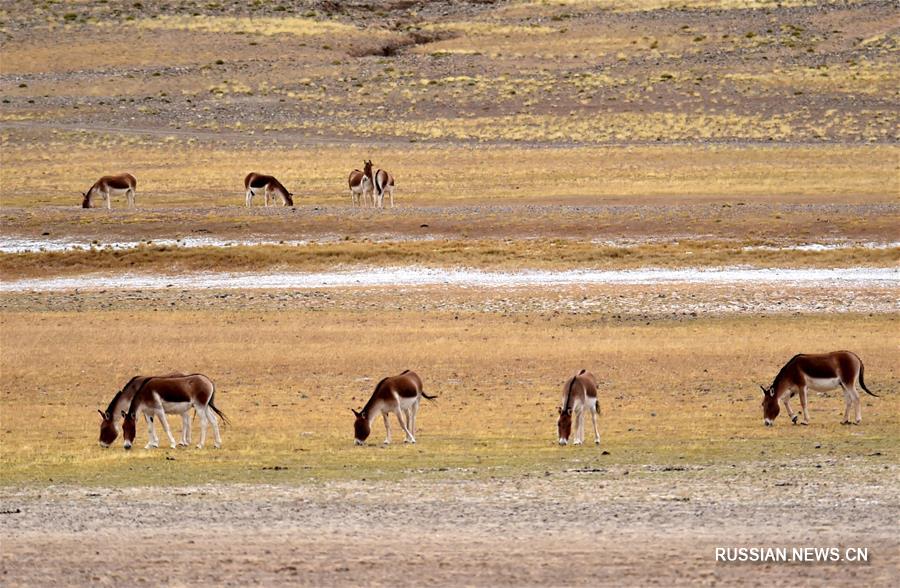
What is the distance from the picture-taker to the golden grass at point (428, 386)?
15.7 m

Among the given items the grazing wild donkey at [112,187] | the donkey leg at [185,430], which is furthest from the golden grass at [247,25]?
the donkey leg at [185,430]

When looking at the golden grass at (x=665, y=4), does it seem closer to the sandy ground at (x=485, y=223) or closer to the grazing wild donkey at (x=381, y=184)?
the sandy ground at (x=485, y=223)

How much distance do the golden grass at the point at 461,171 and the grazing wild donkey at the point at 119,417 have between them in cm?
3019

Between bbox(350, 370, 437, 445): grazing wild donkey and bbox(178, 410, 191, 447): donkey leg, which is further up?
bbox(350, 370, 437, 445): grazing wild donkey

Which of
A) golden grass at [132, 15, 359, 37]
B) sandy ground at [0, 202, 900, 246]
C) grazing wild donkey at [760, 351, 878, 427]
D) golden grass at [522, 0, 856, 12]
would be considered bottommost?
grazing wild donkey at [760, 351, 878, 427]

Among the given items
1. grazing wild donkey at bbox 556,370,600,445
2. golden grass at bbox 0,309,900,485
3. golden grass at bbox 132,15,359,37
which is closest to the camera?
golden grass at bbox 0,309,900,485

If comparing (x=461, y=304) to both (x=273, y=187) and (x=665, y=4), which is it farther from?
(x=665, y=4)

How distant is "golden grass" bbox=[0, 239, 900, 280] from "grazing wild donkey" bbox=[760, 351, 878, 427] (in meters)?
15.6

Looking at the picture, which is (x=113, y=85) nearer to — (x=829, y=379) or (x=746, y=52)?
(x=746, y=52)

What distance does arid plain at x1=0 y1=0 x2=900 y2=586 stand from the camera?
1180 cm

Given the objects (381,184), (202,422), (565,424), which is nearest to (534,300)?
(565,424)

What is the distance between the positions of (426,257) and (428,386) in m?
13.0

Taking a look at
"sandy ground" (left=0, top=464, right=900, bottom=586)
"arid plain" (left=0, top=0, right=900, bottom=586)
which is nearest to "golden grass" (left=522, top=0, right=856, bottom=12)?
"arid plain" (left=0, top=0, right=900, bottom=586)

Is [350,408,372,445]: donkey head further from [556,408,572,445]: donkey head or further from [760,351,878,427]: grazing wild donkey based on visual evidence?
[760,351,878,427]: grazing wild donkey
